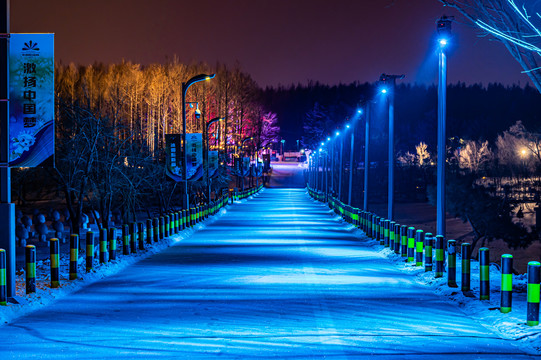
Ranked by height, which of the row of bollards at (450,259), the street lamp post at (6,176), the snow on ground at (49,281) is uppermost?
the street lamp post at (6,176)

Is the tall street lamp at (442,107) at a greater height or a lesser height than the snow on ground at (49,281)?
greater

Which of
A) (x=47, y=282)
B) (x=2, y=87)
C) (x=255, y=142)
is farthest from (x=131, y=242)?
(x=255, y=142)

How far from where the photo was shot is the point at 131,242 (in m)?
21.0

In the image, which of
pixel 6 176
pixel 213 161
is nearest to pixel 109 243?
pixel 6 176

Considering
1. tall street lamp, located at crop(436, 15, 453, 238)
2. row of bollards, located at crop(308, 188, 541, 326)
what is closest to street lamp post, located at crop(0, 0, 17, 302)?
row of bollards, located at crop(308, 188, 541, 326)

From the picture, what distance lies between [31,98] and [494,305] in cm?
784

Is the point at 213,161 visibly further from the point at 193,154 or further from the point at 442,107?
the point at 442,107

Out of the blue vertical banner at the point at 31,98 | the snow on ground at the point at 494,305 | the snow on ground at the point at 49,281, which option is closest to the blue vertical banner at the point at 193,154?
the snow on ground at the point at 49,281

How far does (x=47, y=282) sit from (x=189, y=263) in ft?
17.6

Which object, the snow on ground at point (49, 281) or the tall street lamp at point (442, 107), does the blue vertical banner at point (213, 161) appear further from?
the tall street lamp at point (442, 107)

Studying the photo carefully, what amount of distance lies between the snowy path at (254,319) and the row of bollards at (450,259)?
2.10ft

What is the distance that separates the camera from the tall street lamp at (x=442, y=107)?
1845 centimetres

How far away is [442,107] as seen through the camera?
1861 cm

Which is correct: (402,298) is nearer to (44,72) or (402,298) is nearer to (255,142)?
(44,72)
